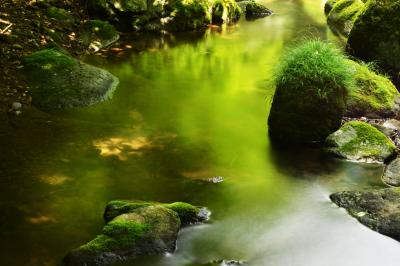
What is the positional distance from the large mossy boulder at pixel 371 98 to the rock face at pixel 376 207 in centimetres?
371

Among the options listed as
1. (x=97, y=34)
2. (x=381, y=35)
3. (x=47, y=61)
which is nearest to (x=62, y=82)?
(x=47, y=61)

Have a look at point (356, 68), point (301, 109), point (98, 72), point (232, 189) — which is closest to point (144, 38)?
point (98, 72)

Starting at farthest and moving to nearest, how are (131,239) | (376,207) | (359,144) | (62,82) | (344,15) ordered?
(344,15), (62,82), (359,144), (376,207), (131,239)

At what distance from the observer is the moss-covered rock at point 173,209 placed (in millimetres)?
5957

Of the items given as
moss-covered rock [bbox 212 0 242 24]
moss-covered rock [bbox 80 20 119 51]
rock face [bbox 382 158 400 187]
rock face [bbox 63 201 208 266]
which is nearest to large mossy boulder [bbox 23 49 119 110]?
moss-covered rock [bbox 80 20 119 51]

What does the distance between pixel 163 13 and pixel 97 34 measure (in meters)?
3.85

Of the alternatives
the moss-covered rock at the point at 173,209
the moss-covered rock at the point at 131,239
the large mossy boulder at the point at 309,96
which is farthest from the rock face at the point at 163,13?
the moss-covered rock at the point at 131,239

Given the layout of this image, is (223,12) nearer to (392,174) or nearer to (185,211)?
(392,174)

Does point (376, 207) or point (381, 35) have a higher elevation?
point (381, 35)

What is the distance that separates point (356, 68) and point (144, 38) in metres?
7.65

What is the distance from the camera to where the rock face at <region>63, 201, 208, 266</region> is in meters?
5.21

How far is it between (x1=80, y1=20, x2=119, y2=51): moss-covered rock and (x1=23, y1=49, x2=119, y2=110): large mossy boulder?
9.16 feet

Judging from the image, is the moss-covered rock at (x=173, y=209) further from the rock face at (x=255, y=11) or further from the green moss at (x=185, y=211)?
the rock face at (x=255, y=11)

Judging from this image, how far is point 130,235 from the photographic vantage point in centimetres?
541
